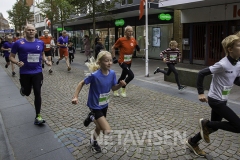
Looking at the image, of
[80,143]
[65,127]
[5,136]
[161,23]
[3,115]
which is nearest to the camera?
[80,143]

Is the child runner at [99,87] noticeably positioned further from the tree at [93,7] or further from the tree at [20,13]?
the tree at [20,13]

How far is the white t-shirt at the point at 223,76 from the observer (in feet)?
9.71

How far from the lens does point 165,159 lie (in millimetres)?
3311

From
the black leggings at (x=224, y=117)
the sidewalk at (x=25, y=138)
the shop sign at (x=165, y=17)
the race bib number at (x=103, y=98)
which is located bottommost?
the sidewalk at (x=25, y=138)

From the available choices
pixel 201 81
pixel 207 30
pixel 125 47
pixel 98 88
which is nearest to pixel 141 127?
pixel 98 88

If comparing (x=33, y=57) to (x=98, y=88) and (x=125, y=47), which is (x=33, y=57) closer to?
(x=98, y=88)

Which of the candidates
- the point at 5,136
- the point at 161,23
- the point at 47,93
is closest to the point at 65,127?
the point at 5,136

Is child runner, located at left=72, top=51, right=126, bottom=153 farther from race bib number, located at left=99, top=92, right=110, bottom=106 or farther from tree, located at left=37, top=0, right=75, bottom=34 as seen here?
tree, located at left=37, top=0, right=75, bottom=34

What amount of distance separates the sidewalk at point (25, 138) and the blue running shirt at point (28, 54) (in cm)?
108

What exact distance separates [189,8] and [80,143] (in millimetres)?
12319

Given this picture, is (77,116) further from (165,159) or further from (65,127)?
(165,159)

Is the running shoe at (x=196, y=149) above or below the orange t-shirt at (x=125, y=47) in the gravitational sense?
below

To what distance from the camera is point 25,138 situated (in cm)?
412

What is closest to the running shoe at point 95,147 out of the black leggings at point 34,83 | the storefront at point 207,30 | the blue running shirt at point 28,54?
the black leggings at point 34,83
